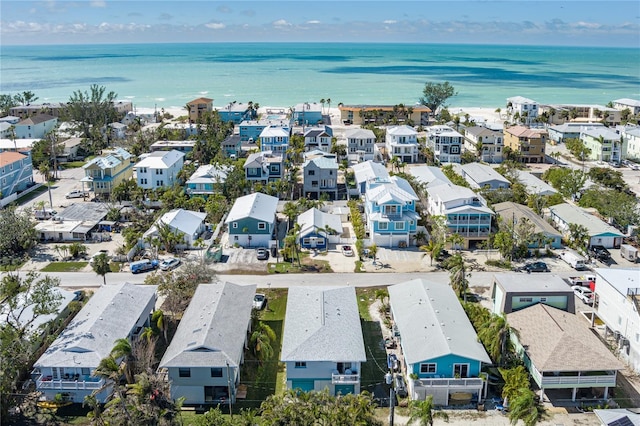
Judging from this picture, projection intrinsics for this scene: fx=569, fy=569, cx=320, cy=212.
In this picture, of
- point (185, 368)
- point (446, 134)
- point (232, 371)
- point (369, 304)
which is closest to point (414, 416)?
point (232, 371)

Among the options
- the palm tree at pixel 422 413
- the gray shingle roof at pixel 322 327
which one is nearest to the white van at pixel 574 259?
the gray shingle roof at pixel 322 327

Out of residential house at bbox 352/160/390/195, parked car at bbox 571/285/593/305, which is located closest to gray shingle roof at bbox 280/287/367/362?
parked car at bbox 571/285/593/305

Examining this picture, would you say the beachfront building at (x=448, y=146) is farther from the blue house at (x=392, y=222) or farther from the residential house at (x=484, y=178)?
the blue house at (x=392, y=222)

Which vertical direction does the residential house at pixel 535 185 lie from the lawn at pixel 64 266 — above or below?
above

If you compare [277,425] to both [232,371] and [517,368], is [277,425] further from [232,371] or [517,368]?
[517,368]

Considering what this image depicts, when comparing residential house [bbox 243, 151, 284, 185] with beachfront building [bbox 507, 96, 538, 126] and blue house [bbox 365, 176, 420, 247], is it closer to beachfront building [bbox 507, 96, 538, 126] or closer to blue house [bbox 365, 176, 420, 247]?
blue house [bbox 365, 176, 420, 247]

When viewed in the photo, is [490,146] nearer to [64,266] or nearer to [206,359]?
[64,266]

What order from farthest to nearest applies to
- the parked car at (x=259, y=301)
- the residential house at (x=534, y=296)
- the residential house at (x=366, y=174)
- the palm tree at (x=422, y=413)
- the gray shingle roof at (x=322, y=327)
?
1. the residential house at (x=366, y=174)
2. the parked car at (x=259, y=301)
3. the residential house at (x=534, y=296)
4. the gray shingle roof at (x=322, y=327)
5. the palm tree at (x=422, y=413)

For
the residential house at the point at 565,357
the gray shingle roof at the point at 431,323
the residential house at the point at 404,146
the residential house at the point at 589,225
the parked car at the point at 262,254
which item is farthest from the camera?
the residential house at the point at 404,146
